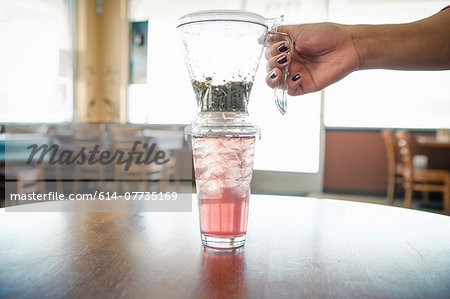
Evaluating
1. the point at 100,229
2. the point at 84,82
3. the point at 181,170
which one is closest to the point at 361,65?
the point at 100,229

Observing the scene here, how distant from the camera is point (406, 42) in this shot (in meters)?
0.92

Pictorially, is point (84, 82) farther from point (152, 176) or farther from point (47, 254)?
point (47, 254)

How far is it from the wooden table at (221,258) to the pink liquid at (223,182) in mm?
43

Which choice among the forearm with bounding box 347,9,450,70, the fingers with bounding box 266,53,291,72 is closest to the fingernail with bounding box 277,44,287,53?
the fingers with bounding box 266,53,291,72

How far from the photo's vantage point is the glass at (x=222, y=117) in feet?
2.03

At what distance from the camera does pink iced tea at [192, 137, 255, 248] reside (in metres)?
0.62

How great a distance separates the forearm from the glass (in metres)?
0.37

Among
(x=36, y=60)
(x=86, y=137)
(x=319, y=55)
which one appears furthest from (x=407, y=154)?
(x=36, y=60)

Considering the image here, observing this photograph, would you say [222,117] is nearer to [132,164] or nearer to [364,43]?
[364,43]

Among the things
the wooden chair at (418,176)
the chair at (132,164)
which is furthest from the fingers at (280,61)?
the wooden chair at (418,176)

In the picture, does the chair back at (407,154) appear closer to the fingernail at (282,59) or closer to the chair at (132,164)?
the chair at (132,164)

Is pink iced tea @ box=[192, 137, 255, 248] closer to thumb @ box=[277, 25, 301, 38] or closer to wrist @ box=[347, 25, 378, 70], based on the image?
thumb @ box=[277, 25, 301, 38]

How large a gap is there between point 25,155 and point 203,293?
3.32 metres

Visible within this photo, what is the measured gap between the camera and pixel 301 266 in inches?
21.3
